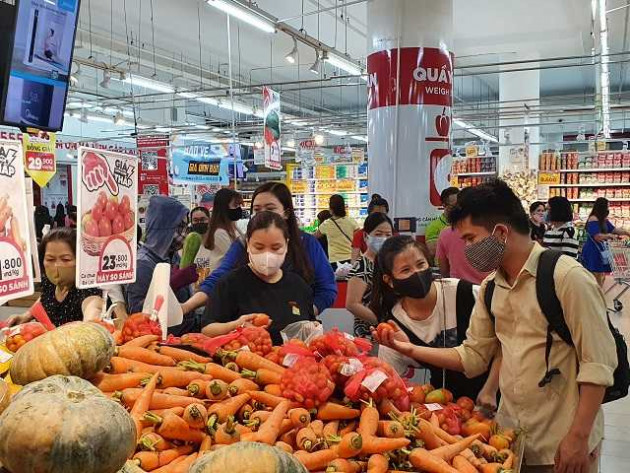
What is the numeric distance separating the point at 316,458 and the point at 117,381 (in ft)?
2.36

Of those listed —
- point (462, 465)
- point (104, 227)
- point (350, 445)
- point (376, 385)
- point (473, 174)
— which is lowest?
point (462, 465)

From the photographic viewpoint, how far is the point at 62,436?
1.01 m

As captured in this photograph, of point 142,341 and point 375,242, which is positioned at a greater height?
point 375,242

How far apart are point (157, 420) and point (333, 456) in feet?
1.72

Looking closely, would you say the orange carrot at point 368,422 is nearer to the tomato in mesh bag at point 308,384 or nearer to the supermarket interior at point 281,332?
the supermarket interior at point 281,332

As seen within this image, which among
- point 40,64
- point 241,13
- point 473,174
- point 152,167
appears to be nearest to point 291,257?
point 40,64

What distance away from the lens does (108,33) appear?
14148 mm

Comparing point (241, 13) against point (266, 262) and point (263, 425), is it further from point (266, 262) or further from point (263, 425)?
point (263, 425)

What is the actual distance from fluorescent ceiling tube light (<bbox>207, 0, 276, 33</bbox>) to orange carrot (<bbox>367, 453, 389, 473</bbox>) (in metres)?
5.97

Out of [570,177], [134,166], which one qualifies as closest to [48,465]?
[134,166]

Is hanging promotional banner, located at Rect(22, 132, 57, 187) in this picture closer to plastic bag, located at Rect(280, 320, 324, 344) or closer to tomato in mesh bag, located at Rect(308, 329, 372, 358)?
plastic bag, located at Rect(280, 320, 324, 344)

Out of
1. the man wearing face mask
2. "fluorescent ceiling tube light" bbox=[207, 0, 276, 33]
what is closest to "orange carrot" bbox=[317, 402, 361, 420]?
the man wearing face mask

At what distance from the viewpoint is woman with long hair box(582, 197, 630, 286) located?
396 inches

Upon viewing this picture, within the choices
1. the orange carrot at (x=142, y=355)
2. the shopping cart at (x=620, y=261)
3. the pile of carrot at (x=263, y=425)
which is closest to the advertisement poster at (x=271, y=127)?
the shopping cart at (x=620, y=261)
